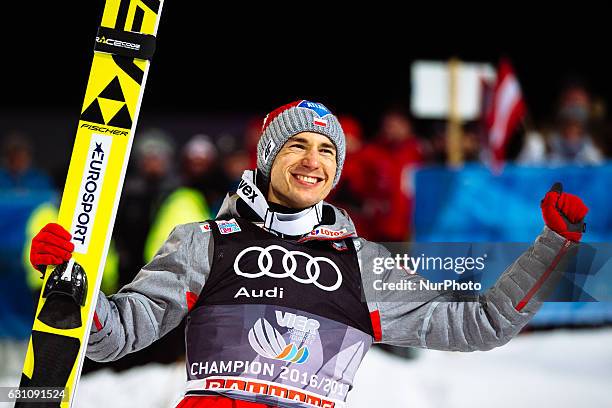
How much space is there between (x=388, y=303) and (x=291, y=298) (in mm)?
339

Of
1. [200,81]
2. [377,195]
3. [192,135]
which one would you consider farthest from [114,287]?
[200,81]

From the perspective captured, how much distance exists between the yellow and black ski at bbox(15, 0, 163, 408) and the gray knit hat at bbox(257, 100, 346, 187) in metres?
0.47

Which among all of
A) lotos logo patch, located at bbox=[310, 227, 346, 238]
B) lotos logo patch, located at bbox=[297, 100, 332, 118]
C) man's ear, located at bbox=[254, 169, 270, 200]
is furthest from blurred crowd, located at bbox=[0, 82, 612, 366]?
lotos logo patch, located at bbox=[310, 227, 346, 238]

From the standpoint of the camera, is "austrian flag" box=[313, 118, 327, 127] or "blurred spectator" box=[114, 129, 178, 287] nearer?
"austrian flag" box=[313, 118, 327, 127]

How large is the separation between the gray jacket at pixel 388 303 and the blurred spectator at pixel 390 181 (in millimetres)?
5008

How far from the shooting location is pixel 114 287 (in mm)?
8125

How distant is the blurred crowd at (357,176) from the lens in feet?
25.9

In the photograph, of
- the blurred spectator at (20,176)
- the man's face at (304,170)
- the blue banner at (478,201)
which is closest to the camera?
the man's face at (304,170)

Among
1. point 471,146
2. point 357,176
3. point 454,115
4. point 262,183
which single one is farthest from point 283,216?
point 471,146

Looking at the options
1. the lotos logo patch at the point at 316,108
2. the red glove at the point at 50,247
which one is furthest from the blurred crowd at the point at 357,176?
the red glove at the point at 50,247

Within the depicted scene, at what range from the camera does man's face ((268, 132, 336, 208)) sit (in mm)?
3359

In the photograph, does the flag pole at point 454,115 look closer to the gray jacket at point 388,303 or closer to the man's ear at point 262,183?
the man's ear at point 262,183

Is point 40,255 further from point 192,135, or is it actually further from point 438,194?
point 192,135

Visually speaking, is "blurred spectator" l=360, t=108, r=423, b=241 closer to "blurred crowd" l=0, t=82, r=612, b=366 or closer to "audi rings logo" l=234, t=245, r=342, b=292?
"blurred crowd" l=0, t=82, r=612, b=366
